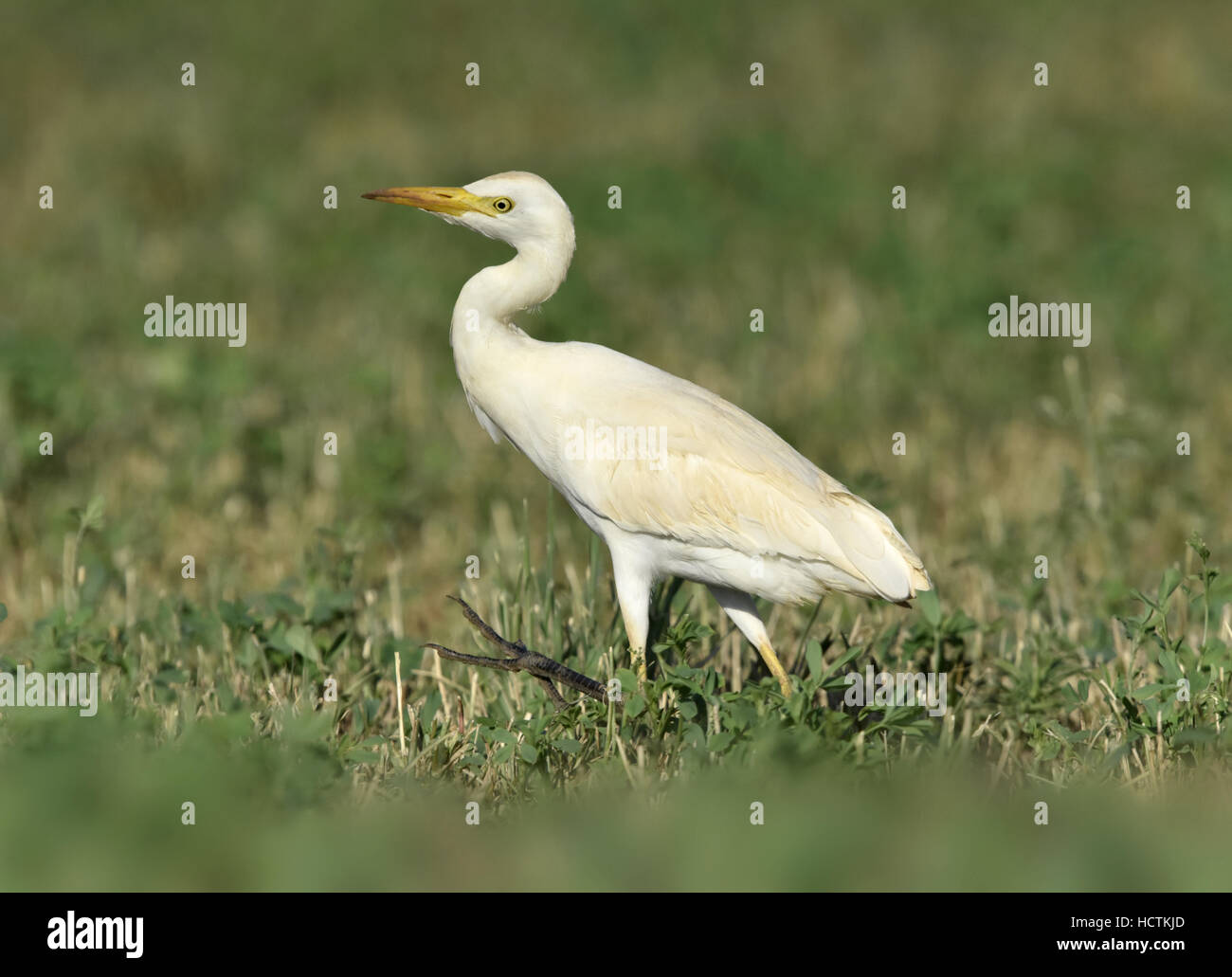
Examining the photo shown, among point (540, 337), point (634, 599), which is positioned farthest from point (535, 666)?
point (540, 337)

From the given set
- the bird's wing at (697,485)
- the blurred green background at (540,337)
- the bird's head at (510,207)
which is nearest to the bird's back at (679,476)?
the bird's wing at (697,485)

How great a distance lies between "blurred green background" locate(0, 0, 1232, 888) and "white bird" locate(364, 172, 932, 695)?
61 centimetres

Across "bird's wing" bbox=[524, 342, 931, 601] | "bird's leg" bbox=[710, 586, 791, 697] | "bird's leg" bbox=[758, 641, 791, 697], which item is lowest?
"bird's leg" bbox=[758, 641, 791, 697]

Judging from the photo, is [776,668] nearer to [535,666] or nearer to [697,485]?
[697,485]

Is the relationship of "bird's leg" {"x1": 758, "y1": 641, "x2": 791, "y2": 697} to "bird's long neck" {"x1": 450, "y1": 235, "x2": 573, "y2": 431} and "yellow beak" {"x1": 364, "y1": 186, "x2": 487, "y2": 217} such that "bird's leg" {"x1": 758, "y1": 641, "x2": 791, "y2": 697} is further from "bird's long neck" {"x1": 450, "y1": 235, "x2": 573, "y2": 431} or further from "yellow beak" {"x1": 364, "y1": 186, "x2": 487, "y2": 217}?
"yellow beak" {"x1": 364, "y1": 186, "x2": 487, "y2": 217}

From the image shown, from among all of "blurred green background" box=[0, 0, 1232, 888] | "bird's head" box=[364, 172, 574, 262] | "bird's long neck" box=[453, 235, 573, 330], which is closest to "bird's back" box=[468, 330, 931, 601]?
"bird's long neck" box=[453, 235, 573, 330]

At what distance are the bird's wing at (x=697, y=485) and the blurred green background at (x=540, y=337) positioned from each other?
2.29 feet

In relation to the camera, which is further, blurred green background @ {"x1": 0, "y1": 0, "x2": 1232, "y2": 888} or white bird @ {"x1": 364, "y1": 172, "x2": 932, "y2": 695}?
white bird @ {"x1": 364, "y1": 172, "x2": 932, "y2": 695}

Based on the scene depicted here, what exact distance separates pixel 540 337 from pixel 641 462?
4964 millimetres

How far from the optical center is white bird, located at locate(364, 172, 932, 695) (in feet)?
16.2

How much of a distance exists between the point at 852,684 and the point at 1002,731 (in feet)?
2.68

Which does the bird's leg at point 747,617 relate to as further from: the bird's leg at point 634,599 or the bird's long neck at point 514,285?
the bird's long neck at point 514,285

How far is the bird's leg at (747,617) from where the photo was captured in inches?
201

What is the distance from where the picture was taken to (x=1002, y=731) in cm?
551
